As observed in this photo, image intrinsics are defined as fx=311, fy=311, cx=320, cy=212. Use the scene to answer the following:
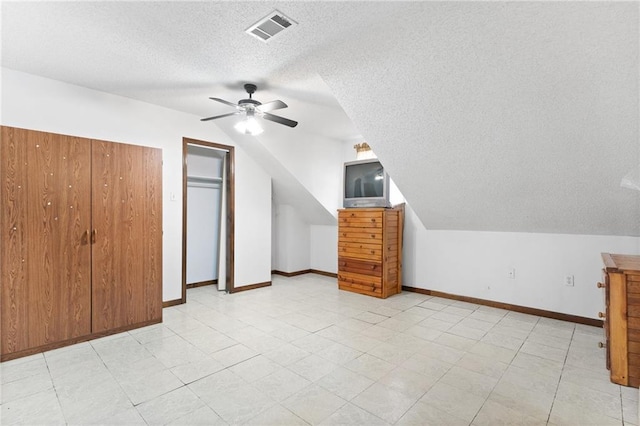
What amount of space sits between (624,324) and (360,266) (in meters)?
2.88

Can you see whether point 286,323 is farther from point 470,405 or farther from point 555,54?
point 555,54

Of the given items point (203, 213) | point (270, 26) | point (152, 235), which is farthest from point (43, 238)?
point (270, 26)

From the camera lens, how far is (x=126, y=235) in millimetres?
3082

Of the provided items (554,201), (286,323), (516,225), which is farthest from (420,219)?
(286,323)

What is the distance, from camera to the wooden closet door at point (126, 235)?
9.60 feet

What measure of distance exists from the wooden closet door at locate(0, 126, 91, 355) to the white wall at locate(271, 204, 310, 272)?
3368 mm

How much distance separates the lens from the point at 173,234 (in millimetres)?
4004

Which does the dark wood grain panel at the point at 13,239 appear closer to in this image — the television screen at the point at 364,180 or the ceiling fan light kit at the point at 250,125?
the ceiling fan light kit at the point at 250,125

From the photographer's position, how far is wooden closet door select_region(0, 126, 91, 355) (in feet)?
8.16

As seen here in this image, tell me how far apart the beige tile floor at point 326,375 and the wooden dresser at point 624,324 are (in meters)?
0.12

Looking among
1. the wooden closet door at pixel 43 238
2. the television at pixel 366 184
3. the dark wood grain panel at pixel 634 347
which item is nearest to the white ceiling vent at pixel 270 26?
the wooden closet door at pixel 43 238

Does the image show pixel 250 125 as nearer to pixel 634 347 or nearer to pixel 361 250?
pixel 361 250

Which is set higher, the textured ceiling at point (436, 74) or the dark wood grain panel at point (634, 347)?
the textured ceiling at point (436, 74)

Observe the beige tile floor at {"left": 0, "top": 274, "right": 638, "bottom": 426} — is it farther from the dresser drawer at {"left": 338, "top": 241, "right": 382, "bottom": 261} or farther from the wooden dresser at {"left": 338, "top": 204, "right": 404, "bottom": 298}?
the dresser drawer at {"left": 338, "top": 241, "right": 382, "bottom": 261}
